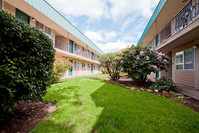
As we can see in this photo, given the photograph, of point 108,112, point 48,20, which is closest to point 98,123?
point 108,112

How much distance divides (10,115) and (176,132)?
13.2 ft

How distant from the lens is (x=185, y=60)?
6816 mm

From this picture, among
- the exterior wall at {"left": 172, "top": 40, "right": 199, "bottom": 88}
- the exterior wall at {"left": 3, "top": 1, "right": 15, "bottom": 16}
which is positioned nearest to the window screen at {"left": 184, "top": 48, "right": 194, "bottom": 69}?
the exterior wall at {"left": 172, "top": 40, "right": 199, "bottom": 88}

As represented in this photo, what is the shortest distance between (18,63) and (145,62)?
19.0 feet

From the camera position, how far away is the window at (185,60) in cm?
630

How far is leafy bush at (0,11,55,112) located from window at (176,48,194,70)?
948cm

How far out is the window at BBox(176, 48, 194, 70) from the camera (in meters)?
6.30

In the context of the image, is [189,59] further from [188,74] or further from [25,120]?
[25,120]

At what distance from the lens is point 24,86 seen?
1800 mm

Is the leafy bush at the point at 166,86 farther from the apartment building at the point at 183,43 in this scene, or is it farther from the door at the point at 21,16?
the door at the point at 21,16

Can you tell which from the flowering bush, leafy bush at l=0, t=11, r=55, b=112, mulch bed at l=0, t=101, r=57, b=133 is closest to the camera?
leafy bush at l=0, t=11, r=55, b=112

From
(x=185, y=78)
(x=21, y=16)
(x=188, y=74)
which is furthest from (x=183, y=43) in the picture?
(x=21, y=16)

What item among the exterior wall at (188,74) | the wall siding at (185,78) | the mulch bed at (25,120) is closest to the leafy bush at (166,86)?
the exterior wall at (188,74)

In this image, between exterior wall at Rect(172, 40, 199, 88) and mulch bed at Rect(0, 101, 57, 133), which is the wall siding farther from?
mulch bed at Rect(0, 101, 57, 133)
